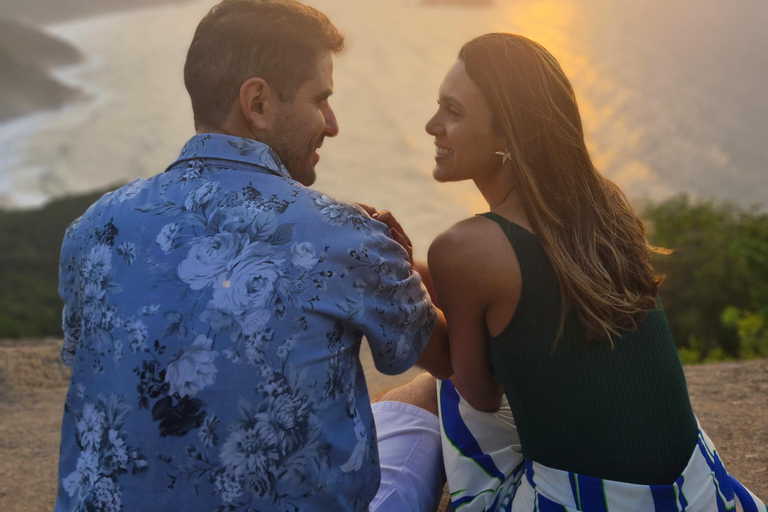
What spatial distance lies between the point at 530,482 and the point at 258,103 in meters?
1.05

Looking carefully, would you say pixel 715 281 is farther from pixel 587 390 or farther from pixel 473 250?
pixel 473 250

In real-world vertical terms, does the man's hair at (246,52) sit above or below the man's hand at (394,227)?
above

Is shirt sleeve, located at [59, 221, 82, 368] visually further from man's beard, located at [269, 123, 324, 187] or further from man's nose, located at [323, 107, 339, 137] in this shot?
man's nose, located at [323, 107, 339, 137]

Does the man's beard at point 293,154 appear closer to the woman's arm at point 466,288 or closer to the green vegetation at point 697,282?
the woman's arm at point 466,288

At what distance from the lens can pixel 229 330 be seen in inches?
47.4

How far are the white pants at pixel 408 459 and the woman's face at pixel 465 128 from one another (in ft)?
2.24

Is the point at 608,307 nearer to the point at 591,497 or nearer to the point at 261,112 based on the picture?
the point at 591,497

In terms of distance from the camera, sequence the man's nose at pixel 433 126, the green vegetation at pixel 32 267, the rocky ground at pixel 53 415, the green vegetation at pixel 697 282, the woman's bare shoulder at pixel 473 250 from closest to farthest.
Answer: the woman's bare shoulder at pixel 473 250 → the man's nose at pixel 433 126 → the rocky ground at pixel 53 415 → the green vegetation at pixel 697 282 → the green vegetation at pixel 32 267

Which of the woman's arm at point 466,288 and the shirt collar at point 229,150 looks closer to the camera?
the shirt collar at point 229,150

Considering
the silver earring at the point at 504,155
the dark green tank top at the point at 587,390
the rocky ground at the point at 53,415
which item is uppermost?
the silver earring at the point at 504,155

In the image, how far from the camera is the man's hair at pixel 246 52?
57.1 inches

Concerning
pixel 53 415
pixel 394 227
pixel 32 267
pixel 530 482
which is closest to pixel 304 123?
pixel 394 227

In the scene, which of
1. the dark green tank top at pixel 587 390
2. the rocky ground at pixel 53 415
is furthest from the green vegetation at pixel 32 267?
the dark green tank top at pixel 587 390

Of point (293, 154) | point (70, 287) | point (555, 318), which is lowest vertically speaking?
point (70, 287)
